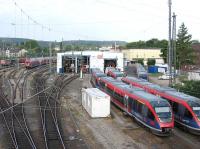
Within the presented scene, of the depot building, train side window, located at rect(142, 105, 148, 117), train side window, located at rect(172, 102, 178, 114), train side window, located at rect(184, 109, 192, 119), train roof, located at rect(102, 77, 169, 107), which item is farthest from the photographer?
the depot building

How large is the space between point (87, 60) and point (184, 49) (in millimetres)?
28042

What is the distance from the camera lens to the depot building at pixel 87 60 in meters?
71.8

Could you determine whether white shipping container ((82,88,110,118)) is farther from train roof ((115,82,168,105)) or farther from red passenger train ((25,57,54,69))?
red passenger train ((25,57,54,69))

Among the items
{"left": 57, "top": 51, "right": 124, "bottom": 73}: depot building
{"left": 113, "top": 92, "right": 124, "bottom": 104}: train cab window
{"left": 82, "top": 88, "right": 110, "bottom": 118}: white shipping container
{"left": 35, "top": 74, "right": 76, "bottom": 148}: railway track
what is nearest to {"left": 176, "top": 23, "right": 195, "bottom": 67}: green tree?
{"left": 57, "top": 51, "right": 124, "bottom": 73}: depot building

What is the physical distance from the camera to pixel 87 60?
242ft

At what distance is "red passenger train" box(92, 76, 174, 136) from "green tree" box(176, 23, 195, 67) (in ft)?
188

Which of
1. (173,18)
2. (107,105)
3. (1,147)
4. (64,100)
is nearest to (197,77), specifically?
(173,18)

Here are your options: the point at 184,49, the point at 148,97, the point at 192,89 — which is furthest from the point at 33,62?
the point at 148,97

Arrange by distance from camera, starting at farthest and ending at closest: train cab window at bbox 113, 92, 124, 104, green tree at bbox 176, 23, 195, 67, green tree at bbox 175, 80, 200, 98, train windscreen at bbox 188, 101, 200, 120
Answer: green tree at bbox 176, 23, 195, 67 → green tree at bbox 175, 80, 200, 98 → train cab window at bbox 113, 92, 124, 104 → train windscreen at bbox 188, 101, 200, 120

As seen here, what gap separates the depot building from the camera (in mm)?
71750

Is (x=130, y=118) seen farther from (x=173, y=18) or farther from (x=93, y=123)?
(x=173, y=18)

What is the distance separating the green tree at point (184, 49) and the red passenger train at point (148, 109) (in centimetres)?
5741

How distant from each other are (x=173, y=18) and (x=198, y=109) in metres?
19.3

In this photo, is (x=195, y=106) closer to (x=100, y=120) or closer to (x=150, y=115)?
(x=150, y=115)
